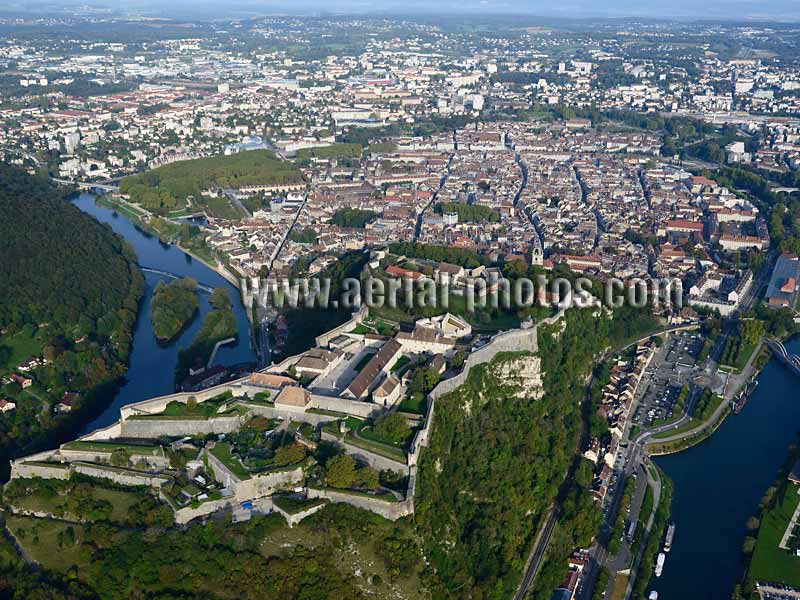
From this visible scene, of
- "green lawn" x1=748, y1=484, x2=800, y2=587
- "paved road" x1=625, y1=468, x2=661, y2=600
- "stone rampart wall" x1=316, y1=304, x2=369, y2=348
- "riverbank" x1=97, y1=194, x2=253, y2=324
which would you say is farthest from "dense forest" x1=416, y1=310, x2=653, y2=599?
"riverbank" x1=97, y1=194, x2=253, y2=324

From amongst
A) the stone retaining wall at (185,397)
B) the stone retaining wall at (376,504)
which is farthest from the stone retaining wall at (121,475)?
the stone retaining wall at (376,504)

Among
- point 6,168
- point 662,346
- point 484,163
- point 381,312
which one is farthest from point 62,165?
point 662,346

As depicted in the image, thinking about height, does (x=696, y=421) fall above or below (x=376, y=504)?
below

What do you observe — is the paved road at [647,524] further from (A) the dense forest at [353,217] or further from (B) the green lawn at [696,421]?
(A) the dense forest at [353,217]

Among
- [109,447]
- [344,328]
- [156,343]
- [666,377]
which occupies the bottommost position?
[156,343]

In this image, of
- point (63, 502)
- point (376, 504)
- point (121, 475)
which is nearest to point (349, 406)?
point (376, 504)

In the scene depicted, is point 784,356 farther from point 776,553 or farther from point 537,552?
point 537,552

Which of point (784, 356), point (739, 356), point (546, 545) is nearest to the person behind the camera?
point (546, 545)
